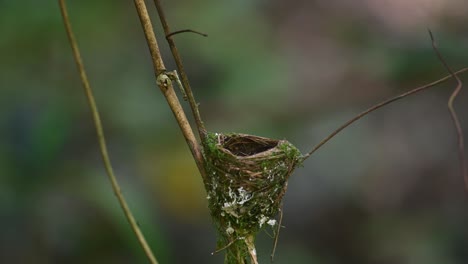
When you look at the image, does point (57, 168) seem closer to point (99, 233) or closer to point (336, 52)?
point (99, 233)

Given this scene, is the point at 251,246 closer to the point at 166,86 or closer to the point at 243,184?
the point at 243,184

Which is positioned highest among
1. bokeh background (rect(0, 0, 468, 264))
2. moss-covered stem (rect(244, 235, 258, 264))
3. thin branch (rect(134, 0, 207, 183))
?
thin branch (rect(134, 0, 207, 183))

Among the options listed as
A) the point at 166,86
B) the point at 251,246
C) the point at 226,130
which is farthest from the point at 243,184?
the point at 226,130

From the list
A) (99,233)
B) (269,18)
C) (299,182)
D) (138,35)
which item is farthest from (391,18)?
(99,233)

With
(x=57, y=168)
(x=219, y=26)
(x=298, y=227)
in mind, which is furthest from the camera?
(x=298, y=227)

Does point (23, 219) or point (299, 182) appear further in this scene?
point (299, 182)

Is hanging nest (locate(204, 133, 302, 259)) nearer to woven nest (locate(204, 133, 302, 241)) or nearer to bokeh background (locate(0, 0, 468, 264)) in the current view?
woven nest (locate(204, 133, 302, 241))

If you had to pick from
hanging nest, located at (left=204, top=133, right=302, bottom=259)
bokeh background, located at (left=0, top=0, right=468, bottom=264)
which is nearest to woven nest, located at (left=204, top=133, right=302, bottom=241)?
hanging nest, located at (left=204, top=133, right=302, bottom=259)
